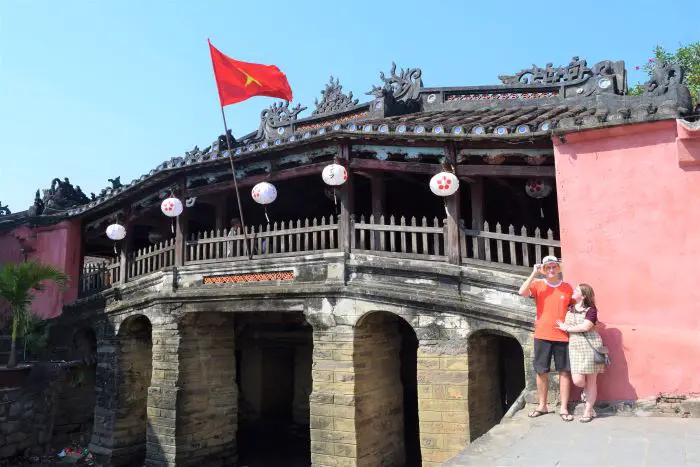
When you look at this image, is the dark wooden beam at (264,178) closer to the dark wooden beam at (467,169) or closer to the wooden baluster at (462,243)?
the dark wooden beam at (467,169)

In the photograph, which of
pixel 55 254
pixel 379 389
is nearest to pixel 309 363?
pixel 379 389

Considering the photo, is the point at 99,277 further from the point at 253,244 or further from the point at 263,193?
the point at 263,193

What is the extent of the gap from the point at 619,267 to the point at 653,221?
701 mm

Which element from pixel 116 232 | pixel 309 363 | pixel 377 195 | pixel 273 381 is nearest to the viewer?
pixel 377 195

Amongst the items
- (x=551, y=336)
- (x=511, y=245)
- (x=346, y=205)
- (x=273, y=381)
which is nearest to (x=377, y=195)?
(x=346, y=205)

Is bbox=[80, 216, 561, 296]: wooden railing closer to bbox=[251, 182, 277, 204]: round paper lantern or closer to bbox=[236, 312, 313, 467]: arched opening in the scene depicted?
bbox=[251, 182, 277, 204]: round paper lantern

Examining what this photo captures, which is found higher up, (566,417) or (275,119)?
(275,119)

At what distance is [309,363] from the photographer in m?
14.9

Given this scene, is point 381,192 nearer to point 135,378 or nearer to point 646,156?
point 646,156

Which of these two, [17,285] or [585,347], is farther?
[17,285]

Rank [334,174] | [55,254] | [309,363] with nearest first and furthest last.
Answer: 1. [334,174]
2. [309,363]
3. [55,254]

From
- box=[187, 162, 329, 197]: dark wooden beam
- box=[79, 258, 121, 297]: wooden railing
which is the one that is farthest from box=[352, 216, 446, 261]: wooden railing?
box=[79, 258, 121, 297]: wooden railing

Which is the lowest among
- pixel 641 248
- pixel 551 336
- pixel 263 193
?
pixel 551 336

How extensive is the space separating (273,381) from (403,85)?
29.1ft
